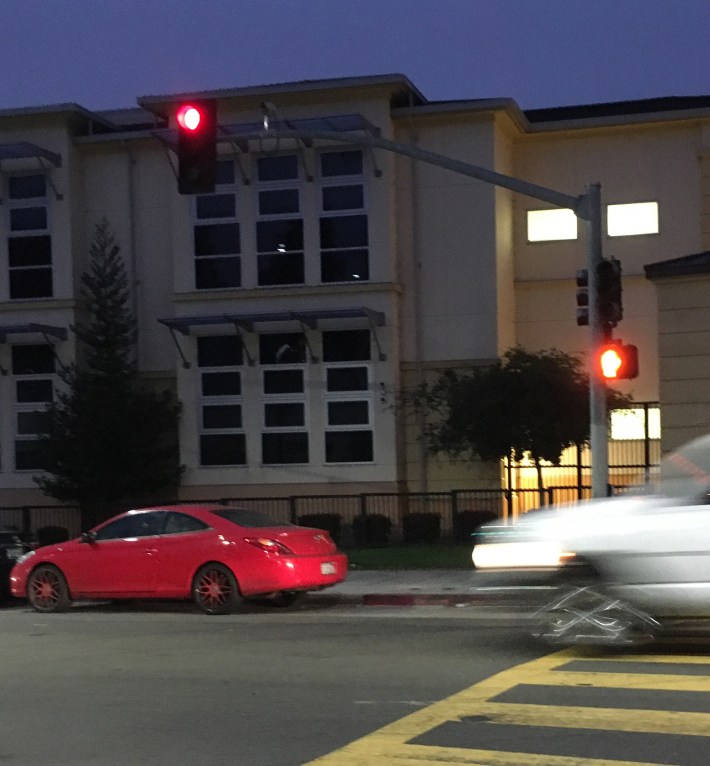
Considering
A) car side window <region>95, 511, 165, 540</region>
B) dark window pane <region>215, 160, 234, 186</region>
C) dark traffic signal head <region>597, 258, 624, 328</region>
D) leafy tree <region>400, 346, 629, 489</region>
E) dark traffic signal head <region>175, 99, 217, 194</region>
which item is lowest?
car side window <region>95, 511, 165, 540</region>

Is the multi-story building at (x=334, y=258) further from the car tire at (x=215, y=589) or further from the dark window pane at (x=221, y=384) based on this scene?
the car tire at (x=215, y=589)

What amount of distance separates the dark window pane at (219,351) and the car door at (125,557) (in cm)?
1379

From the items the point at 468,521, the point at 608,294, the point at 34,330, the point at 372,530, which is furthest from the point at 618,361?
the point at 34,330

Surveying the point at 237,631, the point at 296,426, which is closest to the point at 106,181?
the point at 296,426

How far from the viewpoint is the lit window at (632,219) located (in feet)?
96.8

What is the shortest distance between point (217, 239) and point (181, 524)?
1503 cm

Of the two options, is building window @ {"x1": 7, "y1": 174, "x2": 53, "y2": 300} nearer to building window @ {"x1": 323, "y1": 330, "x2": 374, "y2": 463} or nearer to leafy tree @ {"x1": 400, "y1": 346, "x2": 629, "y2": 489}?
building window @ {"x1": 323, "y1": 330, "x2": 374, "y2": 463}

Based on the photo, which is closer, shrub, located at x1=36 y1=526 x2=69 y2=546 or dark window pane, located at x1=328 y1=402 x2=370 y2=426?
shrub, located at x1=36 y1=526 x2=69 y2=546

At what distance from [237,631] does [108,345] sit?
17.0 m

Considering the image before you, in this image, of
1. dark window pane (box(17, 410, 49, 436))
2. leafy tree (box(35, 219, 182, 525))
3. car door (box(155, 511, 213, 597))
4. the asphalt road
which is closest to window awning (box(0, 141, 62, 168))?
leafy tree (box(35, 219, 182, 525))

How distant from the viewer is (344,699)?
888cm

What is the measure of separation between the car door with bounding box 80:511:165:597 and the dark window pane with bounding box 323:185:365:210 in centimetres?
1434

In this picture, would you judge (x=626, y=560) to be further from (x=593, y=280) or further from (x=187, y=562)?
(x=187, y=562)

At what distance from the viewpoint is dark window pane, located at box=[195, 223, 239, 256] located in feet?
96.9
